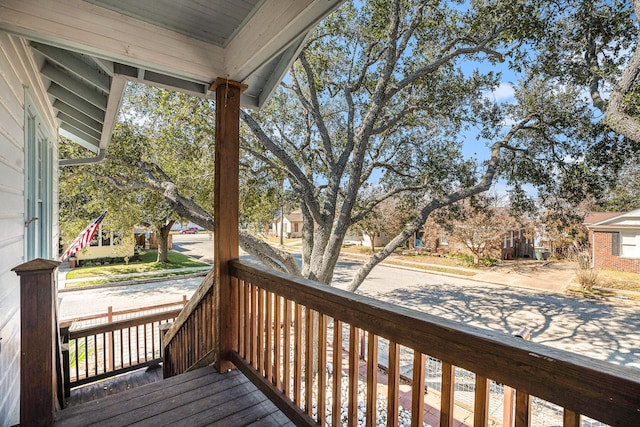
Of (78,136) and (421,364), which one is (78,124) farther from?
(421,364)

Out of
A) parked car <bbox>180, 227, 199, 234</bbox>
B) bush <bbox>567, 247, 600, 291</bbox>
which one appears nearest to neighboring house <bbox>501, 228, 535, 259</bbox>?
bush <bbox>567, 247, 600, 291</bbox>

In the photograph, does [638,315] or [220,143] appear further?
[638,315]

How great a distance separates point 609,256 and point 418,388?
5.68 meters

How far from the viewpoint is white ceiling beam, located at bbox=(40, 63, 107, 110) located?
2.81 metres

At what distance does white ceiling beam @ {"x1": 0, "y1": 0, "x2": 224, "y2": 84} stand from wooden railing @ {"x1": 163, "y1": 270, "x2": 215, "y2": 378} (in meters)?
1.58

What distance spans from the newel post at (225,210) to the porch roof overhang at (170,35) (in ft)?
0.58

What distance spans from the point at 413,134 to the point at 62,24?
672 cm

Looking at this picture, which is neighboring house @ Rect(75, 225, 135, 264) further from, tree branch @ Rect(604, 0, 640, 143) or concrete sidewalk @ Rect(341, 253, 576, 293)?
tree branch @ Rect(604, 0, 640, 143)

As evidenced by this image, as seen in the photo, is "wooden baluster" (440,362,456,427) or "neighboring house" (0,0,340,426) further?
"neighboring house" (0,0,340,426)

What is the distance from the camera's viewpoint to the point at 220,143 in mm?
2369

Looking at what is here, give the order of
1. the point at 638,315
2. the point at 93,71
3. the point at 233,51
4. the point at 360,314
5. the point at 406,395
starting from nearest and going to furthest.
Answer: the point at 360,314, the point at 233,51, the point at 93,71, the point at 406,395, the point at 638,315

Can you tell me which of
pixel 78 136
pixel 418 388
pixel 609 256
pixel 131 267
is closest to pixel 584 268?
pixel 609 256

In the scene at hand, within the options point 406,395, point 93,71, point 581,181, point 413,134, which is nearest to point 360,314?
point 93,71

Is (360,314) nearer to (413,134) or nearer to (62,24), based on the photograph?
(62,24)
